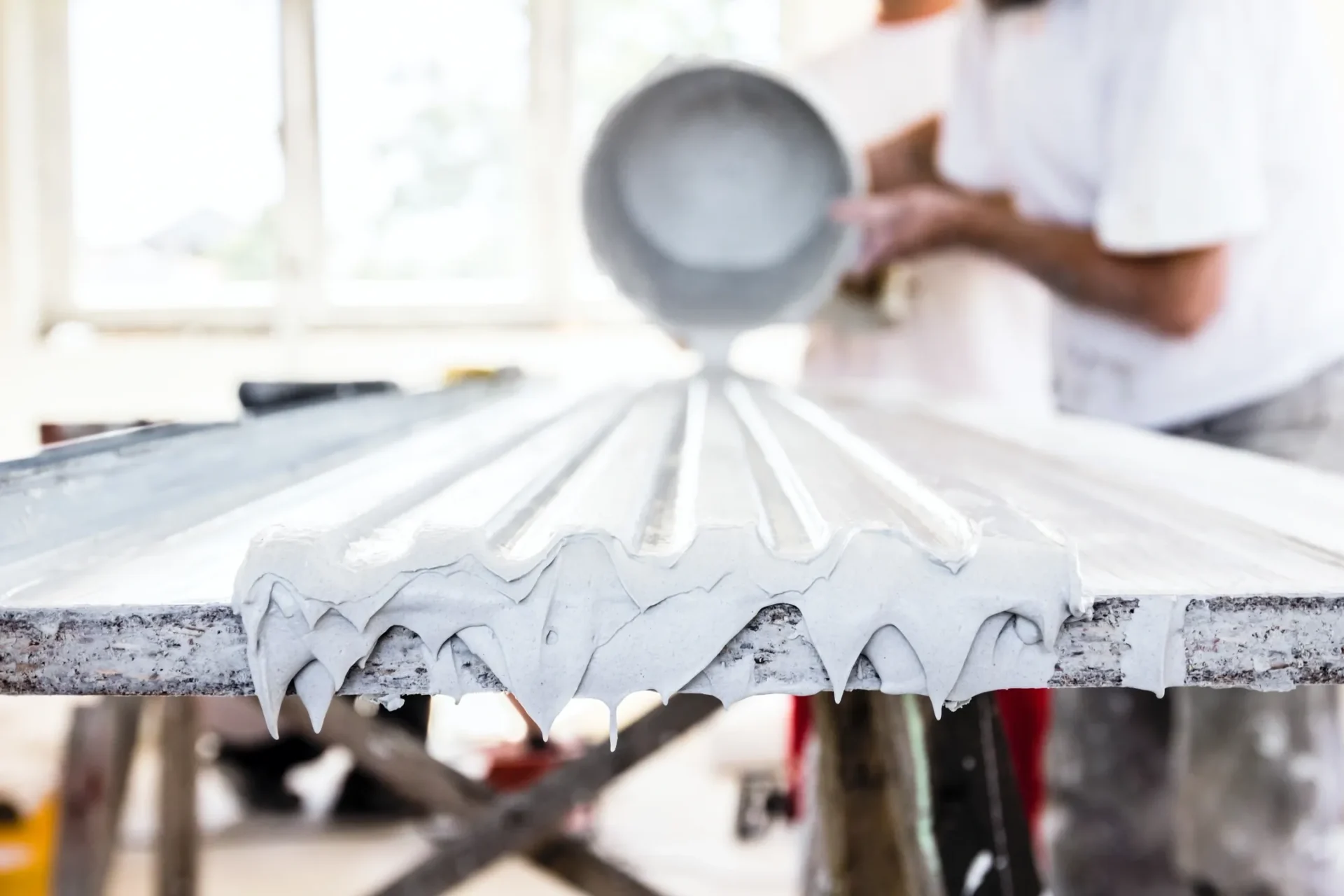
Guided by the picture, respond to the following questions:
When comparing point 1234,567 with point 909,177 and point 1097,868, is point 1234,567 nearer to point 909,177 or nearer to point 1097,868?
point 1097,868

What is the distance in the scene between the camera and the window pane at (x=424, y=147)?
2910 millimetres

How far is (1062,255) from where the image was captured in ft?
4.08

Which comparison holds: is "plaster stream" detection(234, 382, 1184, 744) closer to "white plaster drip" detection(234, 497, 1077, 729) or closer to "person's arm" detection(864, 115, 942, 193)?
"white plaster drip" detection(234, 497, 1077, 729)

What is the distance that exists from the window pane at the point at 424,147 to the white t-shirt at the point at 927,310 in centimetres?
138

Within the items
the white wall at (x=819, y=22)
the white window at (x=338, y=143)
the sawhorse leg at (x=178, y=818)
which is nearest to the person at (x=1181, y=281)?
the sawhorse leg at (x=178, y=818)

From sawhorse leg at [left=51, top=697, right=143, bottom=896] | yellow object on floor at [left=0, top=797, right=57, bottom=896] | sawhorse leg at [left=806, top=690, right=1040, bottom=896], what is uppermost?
sawhorse leg at [left=806, top=690, right=1040, bottom=896]

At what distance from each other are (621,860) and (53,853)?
3.34 ft

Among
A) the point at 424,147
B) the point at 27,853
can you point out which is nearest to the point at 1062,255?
the point at 27,853

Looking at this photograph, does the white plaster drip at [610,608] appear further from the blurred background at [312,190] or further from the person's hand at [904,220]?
the blurred background at [312,190]

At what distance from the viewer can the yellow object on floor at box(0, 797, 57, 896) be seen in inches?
58.2

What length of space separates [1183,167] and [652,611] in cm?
88

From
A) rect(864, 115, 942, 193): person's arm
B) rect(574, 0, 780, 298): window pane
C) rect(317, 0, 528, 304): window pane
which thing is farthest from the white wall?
rect(864, 115, 942, 193): person's arm

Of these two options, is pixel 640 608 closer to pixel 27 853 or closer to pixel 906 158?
pixel 906 158

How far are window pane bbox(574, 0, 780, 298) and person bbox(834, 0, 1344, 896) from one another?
1618mm
